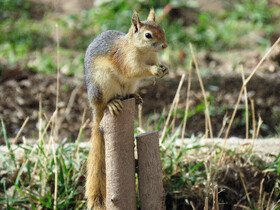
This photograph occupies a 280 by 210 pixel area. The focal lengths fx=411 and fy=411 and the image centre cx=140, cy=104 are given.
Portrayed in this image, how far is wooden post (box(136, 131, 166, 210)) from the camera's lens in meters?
2.12

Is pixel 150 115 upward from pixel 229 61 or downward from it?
downward

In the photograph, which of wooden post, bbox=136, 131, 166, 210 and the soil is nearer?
wooden post, bbox=136, 131, 166, 210

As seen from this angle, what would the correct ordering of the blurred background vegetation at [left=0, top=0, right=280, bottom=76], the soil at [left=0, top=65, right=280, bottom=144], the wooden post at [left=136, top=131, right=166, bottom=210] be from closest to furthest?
the wooden post at [left=136, top=131, right=166, bottom=210]
the soil at [left=0, top=65, right=280, bottom=144]
the blurred background vegetation at [left=0, top=0, right=280, bottom=76]

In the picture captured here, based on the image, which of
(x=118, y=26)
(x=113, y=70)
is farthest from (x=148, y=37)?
(x=118, y=26)

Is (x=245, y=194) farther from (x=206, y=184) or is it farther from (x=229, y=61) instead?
(x=229, y=61)

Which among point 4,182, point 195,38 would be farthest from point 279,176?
point 195,38

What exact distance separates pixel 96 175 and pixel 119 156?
25 centimetres

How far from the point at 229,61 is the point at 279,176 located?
263cm

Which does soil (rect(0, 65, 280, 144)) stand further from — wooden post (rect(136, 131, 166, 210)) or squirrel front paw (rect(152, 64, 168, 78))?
squirrel front paw (rect(152, 64, 168, 78))

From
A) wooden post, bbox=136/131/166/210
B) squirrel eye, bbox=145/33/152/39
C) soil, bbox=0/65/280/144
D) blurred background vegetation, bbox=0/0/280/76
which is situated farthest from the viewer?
blurred background vegetation, bbox=0/0/280/76

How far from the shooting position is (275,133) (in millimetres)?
3822

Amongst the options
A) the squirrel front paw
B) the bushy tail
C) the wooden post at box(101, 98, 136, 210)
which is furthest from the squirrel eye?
the bushy tail

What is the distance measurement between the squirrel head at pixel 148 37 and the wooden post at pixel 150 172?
44cm

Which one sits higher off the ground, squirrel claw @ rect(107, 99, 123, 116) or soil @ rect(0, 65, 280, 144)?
soil @ rect(0, 65, 280, 144)
